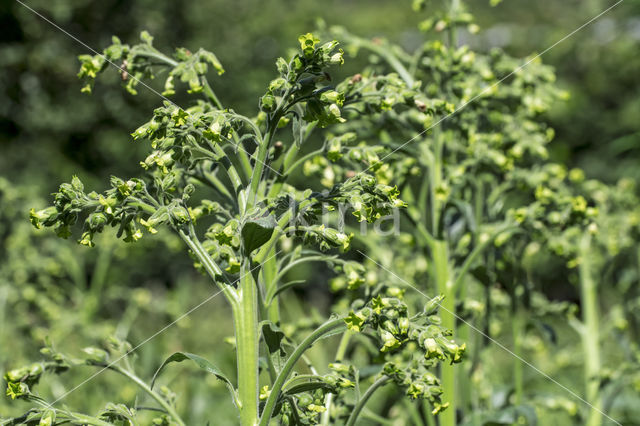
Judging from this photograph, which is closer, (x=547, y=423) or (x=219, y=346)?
(x=547, y=423)

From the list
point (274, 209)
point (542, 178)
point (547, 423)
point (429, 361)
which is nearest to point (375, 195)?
point (274, 209)

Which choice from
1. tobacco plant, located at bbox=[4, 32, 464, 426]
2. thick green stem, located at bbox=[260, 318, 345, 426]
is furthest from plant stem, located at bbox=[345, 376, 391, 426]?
thick green stem, located at bbox=[260, 318, 345, 426]

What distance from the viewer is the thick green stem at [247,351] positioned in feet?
3.47

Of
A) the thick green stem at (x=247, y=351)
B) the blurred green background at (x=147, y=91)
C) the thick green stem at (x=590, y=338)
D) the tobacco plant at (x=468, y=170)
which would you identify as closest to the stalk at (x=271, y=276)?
the thick green stem at (x=247, y=351)

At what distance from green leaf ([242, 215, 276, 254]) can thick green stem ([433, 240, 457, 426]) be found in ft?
2.19

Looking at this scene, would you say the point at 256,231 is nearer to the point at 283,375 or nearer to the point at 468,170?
the point at 283,375

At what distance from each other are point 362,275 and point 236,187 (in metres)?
0.32

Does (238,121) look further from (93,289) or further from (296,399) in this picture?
(93,289)

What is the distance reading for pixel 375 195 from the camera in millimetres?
1034

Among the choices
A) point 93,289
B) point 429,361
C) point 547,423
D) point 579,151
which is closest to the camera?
point 429,361

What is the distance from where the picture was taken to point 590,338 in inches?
88.7

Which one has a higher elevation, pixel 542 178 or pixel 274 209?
pixel 542 178

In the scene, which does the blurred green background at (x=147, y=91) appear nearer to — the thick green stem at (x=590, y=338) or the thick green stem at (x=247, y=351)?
the thick green stem at (x=590, y=338)

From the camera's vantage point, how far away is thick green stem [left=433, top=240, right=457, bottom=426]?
1508 mm
